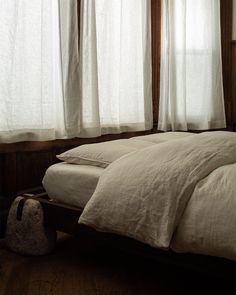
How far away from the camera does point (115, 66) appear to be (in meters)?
2.83

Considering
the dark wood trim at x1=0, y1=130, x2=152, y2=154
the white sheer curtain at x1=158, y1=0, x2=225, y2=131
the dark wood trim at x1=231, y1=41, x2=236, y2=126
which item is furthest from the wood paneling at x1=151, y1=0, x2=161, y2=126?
the dark wood trim at x1=231, y1=41, x2=236, y2=126

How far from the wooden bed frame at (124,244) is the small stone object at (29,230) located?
0.12 feet

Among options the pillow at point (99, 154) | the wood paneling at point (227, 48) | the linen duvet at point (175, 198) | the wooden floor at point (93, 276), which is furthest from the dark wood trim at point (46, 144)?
the wood paneling at point (227, 48)

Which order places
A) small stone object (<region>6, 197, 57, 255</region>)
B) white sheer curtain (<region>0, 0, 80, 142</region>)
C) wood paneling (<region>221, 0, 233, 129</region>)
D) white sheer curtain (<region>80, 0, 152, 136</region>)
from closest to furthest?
small stone object (<region>6, 197, 57, 255</region>), white sheer curtain (<region>0, 0, 80, 142</region>), white sheer curtain (<region>80, 0, 152, 136</region>), wood paneling (<region>221, 0, 233, 129</region>)

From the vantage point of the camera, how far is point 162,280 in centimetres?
176

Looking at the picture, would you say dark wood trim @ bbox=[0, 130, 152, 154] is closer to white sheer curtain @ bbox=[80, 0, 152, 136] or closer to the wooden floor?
white sheer curtain @ bbox=[80, 0, 152, 136]

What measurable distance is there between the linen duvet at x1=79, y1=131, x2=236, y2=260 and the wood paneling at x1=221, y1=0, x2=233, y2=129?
228cm

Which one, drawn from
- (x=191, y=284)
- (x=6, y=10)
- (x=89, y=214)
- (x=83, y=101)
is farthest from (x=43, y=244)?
(x=6, y=10)

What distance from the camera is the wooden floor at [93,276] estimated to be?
1650mm

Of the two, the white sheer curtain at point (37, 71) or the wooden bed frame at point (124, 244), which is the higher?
the white sheer curtain at point (37, 71)

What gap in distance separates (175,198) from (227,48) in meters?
2.80

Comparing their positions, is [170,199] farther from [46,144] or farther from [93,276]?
[46,144]

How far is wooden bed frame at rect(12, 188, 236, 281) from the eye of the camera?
1.38 meters

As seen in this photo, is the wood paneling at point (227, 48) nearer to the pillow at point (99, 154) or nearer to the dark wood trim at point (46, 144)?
the dark wood trim at point (46, 144)
